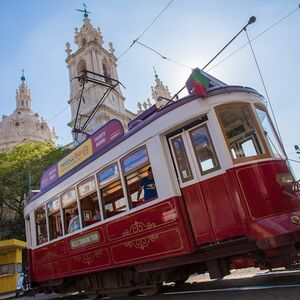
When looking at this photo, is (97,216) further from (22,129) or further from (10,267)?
(22,129)

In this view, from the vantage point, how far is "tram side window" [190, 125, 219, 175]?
533cm

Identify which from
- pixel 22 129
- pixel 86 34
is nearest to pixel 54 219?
pixel 86 34

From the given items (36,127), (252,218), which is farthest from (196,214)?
(36,127)

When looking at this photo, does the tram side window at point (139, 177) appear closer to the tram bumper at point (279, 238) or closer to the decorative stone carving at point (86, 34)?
the tram bumper at point (279, 238)

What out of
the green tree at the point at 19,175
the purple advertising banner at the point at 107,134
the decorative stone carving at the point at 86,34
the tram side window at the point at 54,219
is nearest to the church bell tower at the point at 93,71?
the decorative stone carving at the point at 86,34

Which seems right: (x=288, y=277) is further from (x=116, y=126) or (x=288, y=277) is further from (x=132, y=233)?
(x=116, y=126)

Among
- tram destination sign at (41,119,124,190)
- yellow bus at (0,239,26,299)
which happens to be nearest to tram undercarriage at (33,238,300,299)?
tram destination sign at (41,119,124,190)

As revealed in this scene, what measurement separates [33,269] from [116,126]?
5529mm

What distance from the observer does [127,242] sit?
624 cm

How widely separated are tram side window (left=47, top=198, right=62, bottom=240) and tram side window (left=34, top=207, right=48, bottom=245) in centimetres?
34

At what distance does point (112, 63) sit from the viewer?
4291cm

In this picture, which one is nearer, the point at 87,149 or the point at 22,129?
the point at 87,149

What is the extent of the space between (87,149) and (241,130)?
3.98 metres

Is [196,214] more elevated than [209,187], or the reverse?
[209,187]
